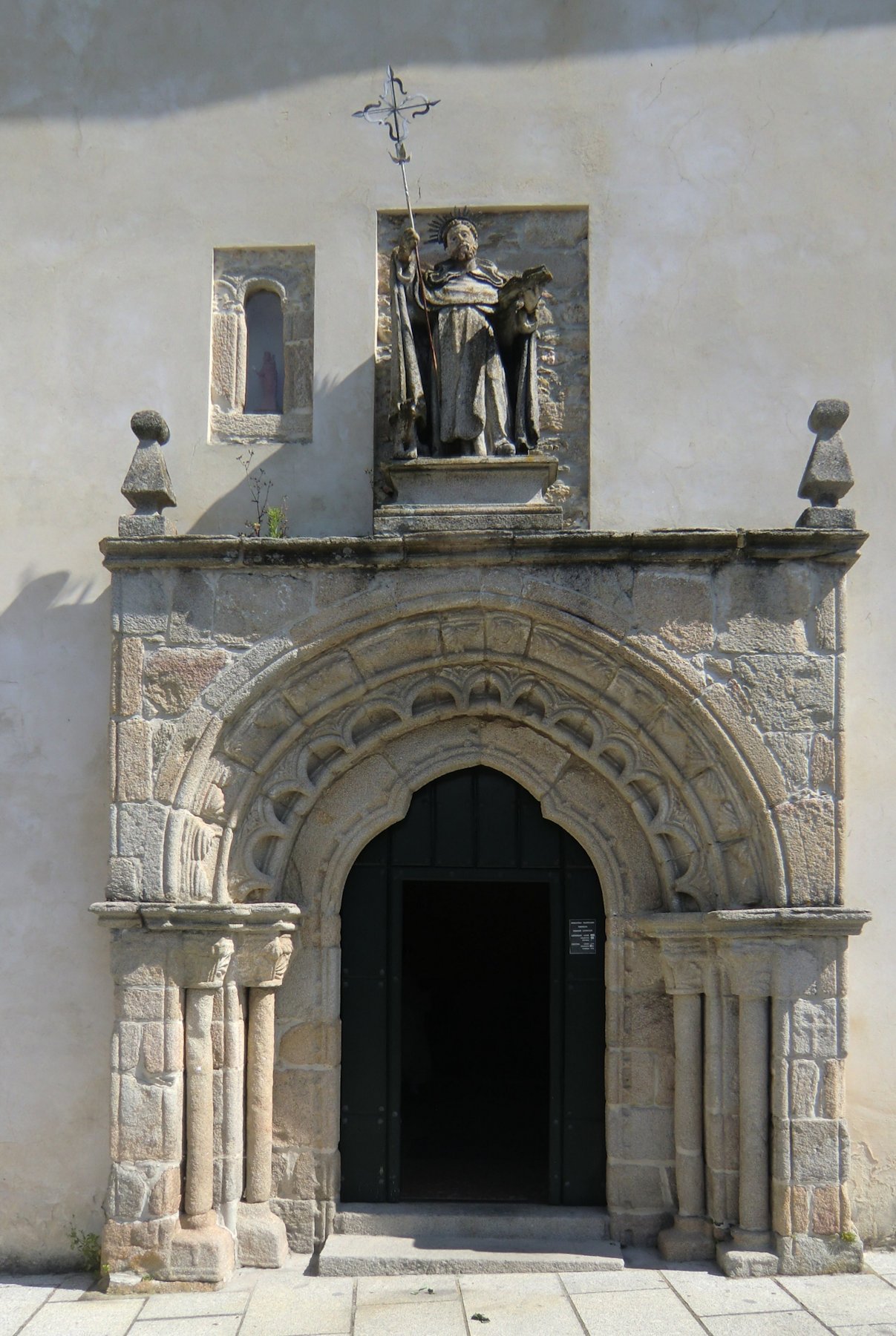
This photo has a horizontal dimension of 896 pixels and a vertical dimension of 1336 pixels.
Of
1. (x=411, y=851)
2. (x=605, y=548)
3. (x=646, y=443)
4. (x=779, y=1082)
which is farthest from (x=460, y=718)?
(x=779, y=1082)

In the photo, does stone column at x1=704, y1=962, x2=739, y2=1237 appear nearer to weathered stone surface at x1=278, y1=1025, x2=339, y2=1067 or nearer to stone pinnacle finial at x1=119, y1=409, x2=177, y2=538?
weathered stone surface at x1=278, y1=1025, x2=339, y2=1067

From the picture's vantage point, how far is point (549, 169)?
596 centimetres

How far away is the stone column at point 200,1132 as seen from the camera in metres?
5.29

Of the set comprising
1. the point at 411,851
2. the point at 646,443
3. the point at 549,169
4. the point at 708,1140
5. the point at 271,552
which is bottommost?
the point at 708,1140

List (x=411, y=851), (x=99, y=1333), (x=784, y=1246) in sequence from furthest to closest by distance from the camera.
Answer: (x=411, y=851), (x=784, y=1246), (x=99, y=1333)

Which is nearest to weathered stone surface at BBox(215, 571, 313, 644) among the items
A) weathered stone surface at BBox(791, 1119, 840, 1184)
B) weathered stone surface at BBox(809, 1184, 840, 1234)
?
weathered stone surface at BBox(791, 1119, 840, 1184)

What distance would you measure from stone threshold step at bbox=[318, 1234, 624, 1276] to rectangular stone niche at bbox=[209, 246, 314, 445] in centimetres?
372

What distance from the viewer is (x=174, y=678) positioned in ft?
18.0

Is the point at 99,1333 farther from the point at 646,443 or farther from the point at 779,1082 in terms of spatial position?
the point at 646,443

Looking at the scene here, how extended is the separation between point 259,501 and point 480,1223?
348 centimetres

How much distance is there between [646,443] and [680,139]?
1.46 meters

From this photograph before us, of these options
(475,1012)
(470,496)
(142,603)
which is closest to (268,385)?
(470,496)

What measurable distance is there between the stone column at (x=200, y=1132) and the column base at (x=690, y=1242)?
1.91 meters

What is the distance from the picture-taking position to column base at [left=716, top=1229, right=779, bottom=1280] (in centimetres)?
524
